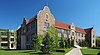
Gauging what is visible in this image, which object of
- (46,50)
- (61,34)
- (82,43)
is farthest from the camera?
(82,43)

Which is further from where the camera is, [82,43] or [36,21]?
[82,43]

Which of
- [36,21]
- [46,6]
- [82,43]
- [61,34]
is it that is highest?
[46,6]

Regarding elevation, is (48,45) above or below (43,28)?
below

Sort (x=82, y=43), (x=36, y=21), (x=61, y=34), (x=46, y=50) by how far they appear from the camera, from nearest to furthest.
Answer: (x=46, y=50), (x=36, y=21), (x=61, y=34), (x=82, y=43)

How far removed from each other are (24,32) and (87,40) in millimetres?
29176

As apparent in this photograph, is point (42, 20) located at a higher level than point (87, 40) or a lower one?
higher

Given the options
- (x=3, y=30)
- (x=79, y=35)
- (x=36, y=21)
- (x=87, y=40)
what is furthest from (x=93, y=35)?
(x=3, y=30)

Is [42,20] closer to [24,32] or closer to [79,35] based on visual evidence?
[24,32]

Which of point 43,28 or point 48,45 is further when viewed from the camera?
point 43,28

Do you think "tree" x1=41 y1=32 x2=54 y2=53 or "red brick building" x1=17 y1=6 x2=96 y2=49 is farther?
"red brick building" x1=17 y1=6 x2=96 y2=49

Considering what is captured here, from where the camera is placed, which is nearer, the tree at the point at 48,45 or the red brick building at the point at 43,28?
the tree at the point at 48,45

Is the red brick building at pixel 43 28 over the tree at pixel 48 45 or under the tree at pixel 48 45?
over

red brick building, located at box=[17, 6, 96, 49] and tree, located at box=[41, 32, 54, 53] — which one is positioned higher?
red brick building, located at box=[17, 6, 96, 49]

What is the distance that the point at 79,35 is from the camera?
63.7 metres
